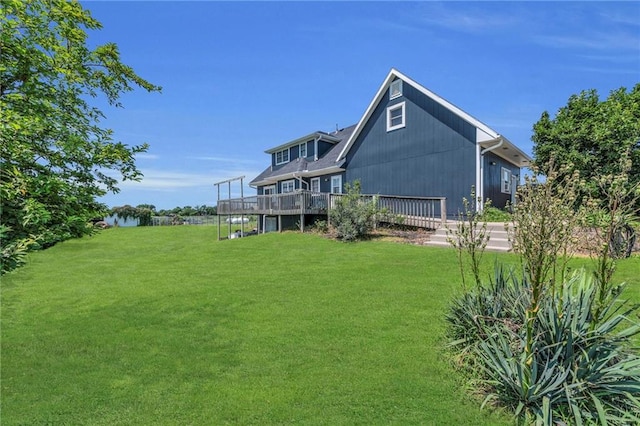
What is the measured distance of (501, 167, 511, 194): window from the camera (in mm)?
17516

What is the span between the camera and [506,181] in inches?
706

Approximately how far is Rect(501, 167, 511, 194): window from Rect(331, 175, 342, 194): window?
9.16 metres

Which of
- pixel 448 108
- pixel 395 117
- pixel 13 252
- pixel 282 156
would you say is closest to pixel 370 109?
pixel 395 117

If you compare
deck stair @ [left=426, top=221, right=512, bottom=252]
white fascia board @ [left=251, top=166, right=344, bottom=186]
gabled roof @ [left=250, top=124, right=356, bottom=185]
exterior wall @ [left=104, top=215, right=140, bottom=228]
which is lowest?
deck stair @ [left=426, top=221, right=512, bottom=252]

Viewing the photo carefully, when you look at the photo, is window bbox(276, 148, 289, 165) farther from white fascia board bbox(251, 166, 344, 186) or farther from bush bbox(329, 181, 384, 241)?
bush bbox(329, 181, 384, 241)

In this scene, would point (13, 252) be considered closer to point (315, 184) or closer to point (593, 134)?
point (593, 134)

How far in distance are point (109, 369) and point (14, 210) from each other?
248 cm

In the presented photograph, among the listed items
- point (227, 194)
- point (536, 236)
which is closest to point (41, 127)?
point (536, 236)

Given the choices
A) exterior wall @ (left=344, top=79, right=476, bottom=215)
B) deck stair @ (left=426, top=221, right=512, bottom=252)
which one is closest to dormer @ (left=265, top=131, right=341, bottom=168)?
exterior wall @ (left=344, top=79, right=476, bottom=215)

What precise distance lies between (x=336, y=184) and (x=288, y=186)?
16.8 ft

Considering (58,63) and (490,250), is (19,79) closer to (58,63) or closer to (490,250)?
(58,63)

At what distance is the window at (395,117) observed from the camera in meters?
17.4

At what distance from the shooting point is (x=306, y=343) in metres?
4.77

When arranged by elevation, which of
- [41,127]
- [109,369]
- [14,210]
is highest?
[41,127]
